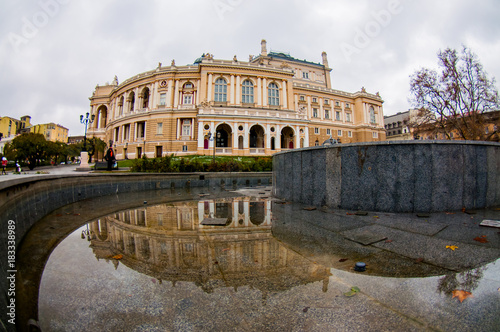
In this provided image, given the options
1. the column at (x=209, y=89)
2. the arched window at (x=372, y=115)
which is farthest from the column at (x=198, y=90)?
the arched window at (x=372, y=115)

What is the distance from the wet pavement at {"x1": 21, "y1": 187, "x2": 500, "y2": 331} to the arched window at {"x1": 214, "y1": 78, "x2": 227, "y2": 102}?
40581 millimetres

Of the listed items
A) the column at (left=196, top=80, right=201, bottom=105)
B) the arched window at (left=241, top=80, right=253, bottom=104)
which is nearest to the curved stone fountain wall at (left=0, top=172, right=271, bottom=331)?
the arched window at (left=241, top=80, right=253, bottom=104)

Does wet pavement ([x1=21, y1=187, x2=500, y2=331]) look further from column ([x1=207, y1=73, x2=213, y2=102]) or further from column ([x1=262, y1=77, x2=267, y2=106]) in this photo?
column ([x1=262, y1=77, x2=267, y2=106])

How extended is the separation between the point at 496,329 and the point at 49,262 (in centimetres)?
372

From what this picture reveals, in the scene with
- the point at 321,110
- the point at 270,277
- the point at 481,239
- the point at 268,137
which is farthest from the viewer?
the point at 321,110

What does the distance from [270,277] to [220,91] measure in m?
43.2

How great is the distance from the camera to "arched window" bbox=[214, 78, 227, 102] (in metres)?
41.8

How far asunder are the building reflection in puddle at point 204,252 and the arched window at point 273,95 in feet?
138

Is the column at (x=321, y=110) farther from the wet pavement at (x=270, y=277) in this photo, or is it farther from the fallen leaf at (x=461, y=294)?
the fallen leaf at (x=461, y=294)

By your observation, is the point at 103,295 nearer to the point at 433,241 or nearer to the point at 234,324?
the point at 234,324

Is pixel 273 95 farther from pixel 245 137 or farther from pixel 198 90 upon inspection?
pixel 198 90

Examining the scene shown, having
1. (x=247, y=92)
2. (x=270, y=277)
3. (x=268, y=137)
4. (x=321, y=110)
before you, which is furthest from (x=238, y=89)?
(x=270, y=277)

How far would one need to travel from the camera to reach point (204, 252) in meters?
2.61

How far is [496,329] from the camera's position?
129cm
